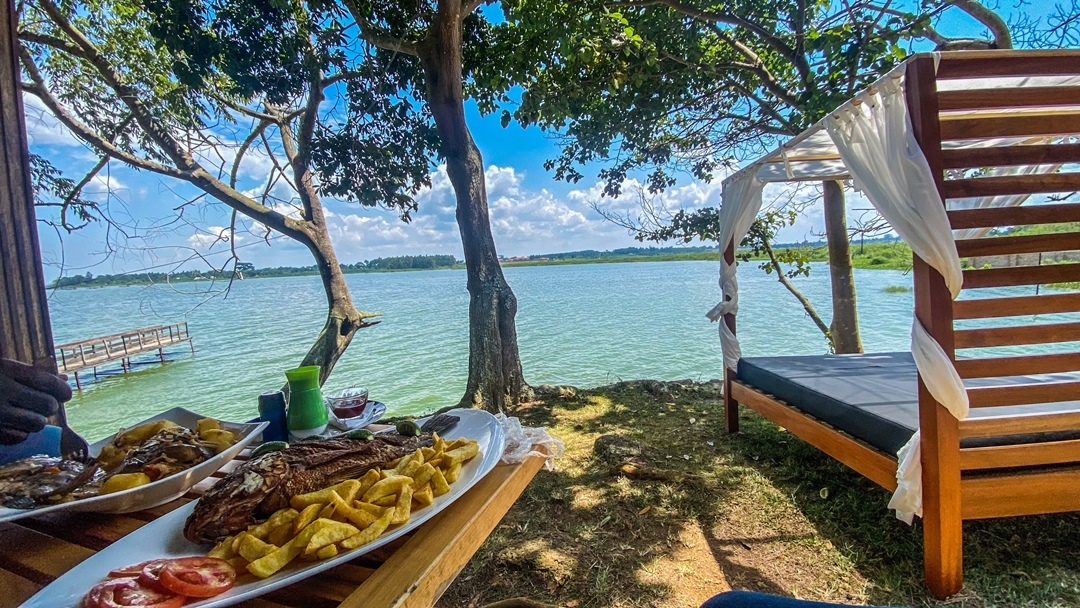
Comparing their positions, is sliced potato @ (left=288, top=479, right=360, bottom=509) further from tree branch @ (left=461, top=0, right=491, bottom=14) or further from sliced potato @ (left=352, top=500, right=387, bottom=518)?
tree branch @ (left=461, top=0, right=491, bottom=14)

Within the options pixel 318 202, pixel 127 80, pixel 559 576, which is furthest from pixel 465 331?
pixel 559 576

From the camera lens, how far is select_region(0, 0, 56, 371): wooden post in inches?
58.9

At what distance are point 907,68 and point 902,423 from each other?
1.43m

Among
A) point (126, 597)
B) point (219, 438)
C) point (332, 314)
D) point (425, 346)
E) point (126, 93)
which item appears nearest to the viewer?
point (126, 597)

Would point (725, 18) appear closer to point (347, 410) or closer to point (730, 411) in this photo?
point (730, 411)

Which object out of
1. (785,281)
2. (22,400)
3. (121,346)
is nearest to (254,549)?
A: (22,400)

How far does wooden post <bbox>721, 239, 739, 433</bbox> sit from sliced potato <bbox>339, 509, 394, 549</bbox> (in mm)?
3152

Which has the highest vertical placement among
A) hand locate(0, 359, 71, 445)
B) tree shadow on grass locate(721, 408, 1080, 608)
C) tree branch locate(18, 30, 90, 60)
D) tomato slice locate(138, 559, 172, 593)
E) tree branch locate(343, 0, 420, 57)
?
tree branch locate(18, 30, 90, 60)

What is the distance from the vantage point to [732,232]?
3.32 meters

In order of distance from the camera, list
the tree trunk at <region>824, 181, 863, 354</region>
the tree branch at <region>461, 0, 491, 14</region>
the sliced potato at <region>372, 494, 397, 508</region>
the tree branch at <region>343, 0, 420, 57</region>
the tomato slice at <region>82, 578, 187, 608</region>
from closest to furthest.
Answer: the tomato slice at <region>82, 578, 187, 608</region>, the sliced potato at <region>372, 494, 397, 508</region>, the tree branch at <region>343, 0, 420, 57</region>, the tree branch at <region>461, 0, 491, 14</region>, the tree trunk at <region>824, 181, 863, 354</region>

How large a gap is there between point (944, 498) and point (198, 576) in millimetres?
2241

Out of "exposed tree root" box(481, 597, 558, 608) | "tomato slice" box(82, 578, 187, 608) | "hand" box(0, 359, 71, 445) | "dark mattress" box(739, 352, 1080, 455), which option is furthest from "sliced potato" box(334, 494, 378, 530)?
"dark mattress" box(739, 352, 1080, 455)

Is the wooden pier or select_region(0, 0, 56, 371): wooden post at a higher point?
select_region(0, 0, 56, 371): wooden post

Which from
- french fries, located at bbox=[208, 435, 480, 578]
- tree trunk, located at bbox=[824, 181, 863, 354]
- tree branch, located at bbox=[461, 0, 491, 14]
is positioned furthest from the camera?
tree trunk, located at bbox=[824, 181, 863, 354]
